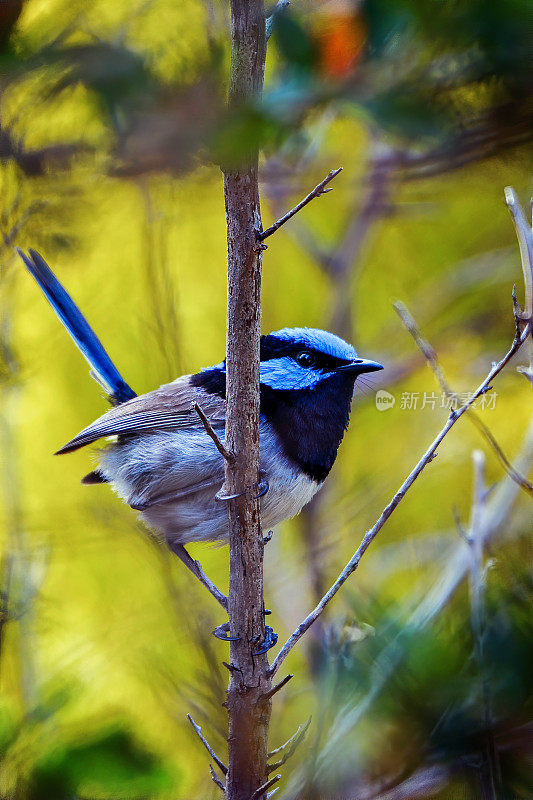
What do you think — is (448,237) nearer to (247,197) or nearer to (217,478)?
(217,478)

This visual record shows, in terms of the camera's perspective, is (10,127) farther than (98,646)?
No

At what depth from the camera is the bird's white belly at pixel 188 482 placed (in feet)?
3.81

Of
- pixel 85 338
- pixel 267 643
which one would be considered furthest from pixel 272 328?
pixel 267 643

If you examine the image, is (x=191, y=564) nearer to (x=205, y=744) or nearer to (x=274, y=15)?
(x=205, y=744)

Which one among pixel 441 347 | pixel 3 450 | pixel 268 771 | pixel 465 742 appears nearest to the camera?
pixel 465 742

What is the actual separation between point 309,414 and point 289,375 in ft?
0.23

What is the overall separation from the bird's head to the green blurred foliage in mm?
→ 226

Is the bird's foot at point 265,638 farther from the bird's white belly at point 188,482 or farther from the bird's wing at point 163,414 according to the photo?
the bird's wing at point 163,414

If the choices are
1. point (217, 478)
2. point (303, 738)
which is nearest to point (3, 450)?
point (217, 478)

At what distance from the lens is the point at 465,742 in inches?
17.7

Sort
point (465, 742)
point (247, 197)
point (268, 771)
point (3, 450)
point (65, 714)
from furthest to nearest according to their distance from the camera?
point (3, 450) → point (268, 771) → point (247, 197) → point (65, 714) → point (465, 742)

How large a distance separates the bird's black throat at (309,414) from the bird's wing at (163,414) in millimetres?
105

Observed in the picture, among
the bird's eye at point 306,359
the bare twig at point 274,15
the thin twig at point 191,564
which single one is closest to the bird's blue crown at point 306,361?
the bird's eye at point 306,359

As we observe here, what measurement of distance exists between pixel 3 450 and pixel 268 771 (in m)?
0.61
